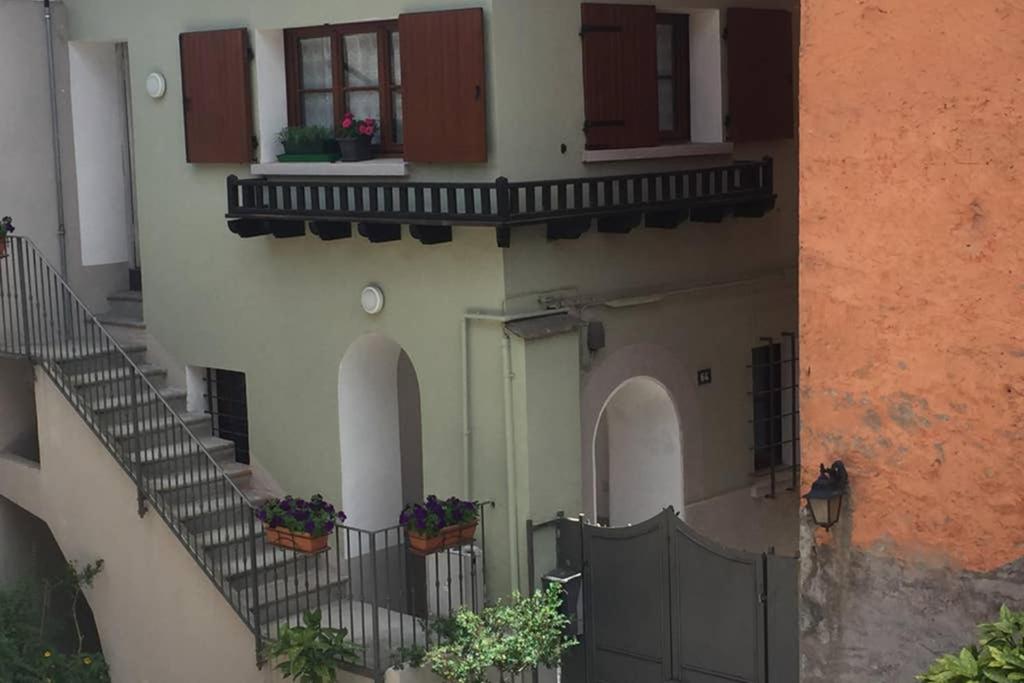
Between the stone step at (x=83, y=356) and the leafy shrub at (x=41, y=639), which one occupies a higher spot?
the stone step at (x=83, y=356)

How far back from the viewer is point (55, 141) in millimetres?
15797

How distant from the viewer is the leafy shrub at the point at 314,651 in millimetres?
12266

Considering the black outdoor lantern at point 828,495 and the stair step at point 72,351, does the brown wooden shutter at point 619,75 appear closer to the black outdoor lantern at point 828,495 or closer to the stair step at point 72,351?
the black outdoor lantern at point 828,495

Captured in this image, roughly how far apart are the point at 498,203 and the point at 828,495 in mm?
3572

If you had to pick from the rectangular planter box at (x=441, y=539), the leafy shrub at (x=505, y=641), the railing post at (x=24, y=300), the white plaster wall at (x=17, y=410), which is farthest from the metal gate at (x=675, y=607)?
the white plaster wall at (x=17, y=410)

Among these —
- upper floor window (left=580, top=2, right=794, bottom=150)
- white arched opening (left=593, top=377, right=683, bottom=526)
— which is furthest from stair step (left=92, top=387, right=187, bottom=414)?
upper floor window (left=580, top=2, right=794, bottom=150)

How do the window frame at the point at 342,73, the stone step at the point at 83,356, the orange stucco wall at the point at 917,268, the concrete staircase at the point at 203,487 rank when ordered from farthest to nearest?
the stone step at the point at 83,356, the window frame at the point at 342,73, the concrete staircase at the point at 203,487, the orange stucco wall at the point at 917,268

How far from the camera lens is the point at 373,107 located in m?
13.8

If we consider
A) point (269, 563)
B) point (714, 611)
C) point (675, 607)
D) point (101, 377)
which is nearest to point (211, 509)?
point (269, 563)

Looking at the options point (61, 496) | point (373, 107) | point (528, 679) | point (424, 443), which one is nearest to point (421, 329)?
point (424, 443)

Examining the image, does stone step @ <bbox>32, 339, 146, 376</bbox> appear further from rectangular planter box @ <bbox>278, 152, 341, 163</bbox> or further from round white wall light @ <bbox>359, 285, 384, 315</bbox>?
round white wall light @ <bbox>359, 285, 384, 315</bbox>

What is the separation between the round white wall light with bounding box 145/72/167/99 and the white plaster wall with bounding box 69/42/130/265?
3.91ft

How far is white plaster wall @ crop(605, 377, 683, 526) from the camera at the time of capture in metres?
14.3

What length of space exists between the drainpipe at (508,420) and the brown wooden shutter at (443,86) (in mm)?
1220
